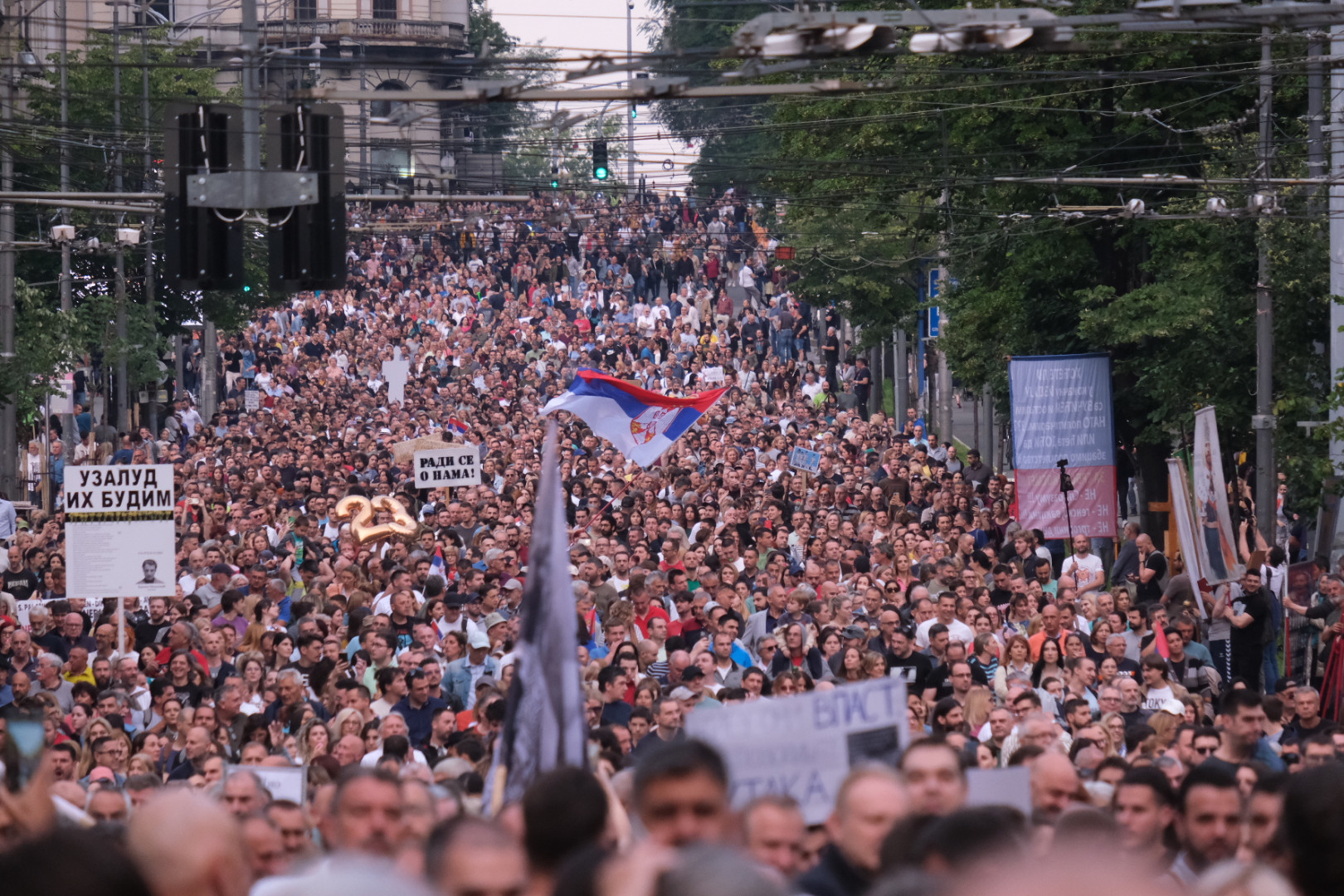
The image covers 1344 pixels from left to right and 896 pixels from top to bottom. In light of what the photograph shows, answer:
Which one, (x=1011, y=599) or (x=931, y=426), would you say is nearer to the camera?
(x=1011, y=599)

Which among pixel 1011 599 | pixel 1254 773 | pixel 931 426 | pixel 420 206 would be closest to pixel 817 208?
pixel 931 426

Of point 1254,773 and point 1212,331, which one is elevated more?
point 1212,331

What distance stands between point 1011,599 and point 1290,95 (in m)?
11.2

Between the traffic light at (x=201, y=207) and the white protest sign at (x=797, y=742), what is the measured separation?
428 inches

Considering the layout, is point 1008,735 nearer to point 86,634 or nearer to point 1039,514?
point 86,634

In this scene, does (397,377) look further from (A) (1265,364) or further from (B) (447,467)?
(A) (1265,364)

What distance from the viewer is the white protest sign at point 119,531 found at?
54.1ft

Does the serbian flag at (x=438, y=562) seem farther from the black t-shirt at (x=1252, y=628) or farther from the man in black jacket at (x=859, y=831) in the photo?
the man in black jacket at (x=859, y=831)

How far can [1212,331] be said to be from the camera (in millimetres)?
25047

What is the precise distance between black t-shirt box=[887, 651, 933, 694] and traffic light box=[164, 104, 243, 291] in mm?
6198

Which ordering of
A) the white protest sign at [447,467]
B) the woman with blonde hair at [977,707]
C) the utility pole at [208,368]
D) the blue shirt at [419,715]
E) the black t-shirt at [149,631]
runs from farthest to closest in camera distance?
1. the utility pole at [208,368]
2. the white protest sign at [447,467]
3. the black t-shirt at [149,631]
4. the woman with blonde hair at [977,707]
5. the blue shirt at [419,715]

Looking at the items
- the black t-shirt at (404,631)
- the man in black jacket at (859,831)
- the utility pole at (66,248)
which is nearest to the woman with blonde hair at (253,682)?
the black t-shirt at (404,631)

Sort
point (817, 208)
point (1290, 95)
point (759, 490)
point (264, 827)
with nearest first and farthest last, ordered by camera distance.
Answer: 1. point (264, 827)
2. point (1290, 95)
3. point (759, 490)
4. point (817, 208)

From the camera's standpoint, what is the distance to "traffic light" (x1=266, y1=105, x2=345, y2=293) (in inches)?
652
